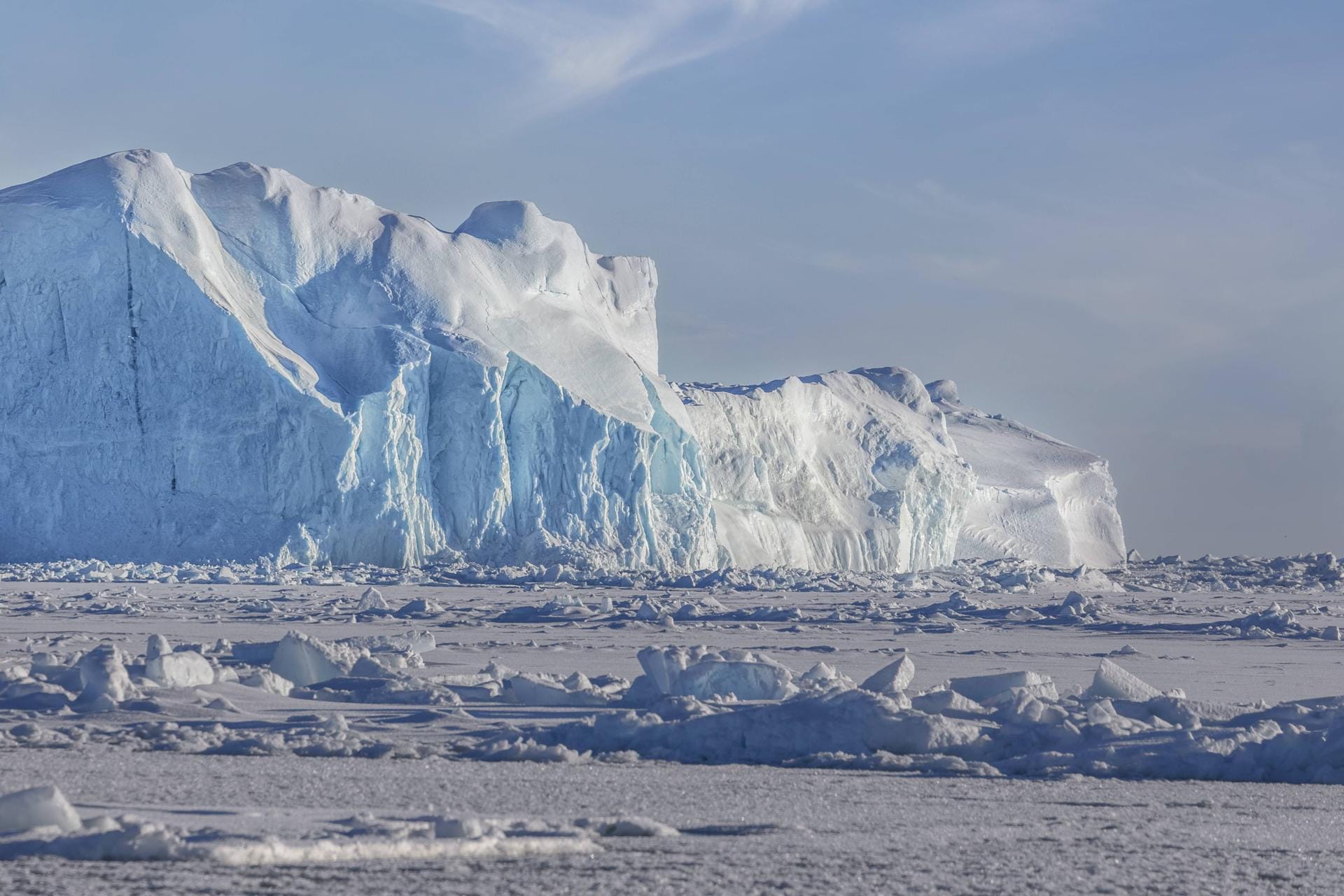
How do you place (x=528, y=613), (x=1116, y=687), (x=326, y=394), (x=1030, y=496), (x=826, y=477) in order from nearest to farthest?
(x=1116, y=687) < (x=528, y=613) < (x=326, y=394) < (x=826, y=477) < (x=1030, y=496)

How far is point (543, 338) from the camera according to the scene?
89.9ft

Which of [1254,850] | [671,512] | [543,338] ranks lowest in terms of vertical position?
[1254,850]

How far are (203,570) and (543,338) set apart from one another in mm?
8576

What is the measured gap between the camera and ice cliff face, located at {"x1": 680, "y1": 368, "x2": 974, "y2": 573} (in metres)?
31.4

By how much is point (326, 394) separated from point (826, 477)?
1467 cm

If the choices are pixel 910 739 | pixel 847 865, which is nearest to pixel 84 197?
pixel 910 739

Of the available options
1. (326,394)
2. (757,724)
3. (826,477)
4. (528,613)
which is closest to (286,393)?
(326,394)

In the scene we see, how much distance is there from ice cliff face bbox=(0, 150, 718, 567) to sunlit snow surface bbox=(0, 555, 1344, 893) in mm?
11951

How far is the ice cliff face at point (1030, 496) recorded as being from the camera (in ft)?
138

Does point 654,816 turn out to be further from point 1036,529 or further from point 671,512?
point 1036,529

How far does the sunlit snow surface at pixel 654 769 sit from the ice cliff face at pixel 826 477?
2036cm

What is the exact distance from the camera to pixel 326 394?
923 inches

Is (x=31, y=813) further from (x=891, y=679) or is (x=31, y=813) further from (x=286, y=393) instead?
(x=286, y=393)

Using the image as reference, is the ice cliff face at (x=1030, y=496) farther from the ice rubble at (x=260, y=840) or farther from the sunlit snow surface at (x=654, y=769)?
the ice rubble at (x=260, y=840)
